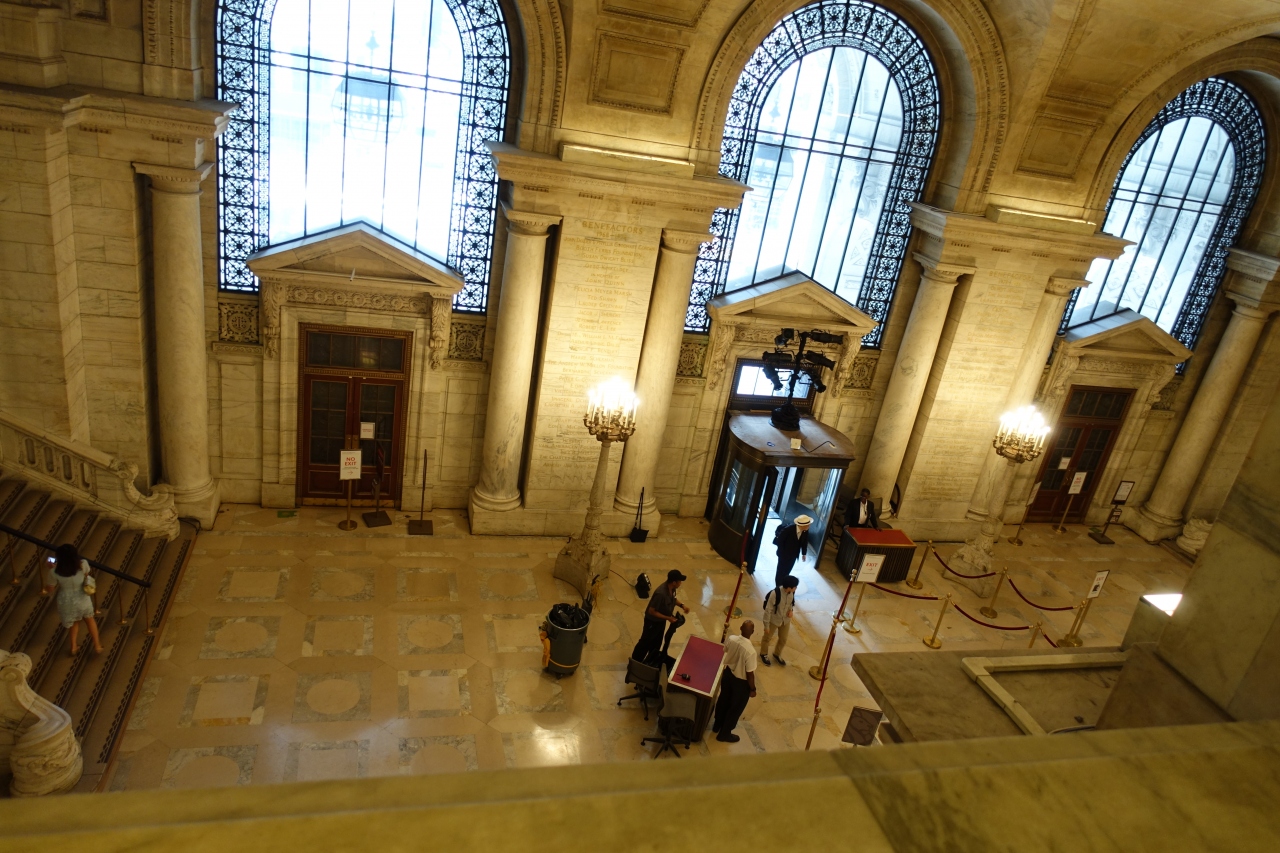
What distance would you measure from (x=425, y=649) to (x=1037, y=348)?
959cm

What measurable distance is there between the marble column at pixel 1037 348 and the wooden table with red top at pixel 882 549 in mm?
1920

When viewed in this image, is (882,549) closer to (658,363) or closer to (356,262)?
(658,363)

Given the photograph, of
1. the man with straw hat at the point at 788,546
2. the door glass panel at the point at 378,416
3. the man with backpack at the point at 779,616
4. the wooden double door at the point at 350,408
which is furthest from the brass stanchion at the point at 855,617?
the door glass panel at the point at 378,416

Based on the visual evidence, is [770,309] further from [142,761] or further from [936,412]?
[142,761]

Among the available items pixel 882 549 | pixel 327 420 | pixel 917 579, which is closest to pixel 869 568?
pixel 882 549

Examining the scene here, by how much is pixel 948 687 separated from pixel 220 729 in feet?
22.6

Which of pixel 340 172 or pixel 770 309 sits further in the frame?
pixel 770 309

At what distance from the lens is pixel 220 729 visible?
813cm

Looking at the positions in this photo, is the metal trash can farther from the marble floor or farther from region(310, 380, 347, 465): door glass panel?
region(310, 380, 347, 465): door glass panel

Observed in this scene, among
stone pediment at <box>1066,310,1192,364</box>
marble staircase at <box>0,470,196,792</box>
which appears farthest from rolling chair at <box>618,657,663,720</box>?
stone pediment at <box>1066,310,1192,364</box>

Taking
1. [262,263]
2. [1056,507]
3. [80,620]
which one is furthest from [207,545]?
[1056,507]

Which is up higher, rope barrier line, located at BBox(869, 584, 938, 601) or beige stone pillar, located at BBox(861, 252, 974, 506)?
beige stone pillar, located at BBox(861, 252, 974, 506)

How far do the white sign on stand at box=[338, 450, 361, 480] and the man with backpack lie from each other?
539cm

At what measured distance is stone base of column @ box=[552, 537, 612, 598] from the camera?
437 inches
